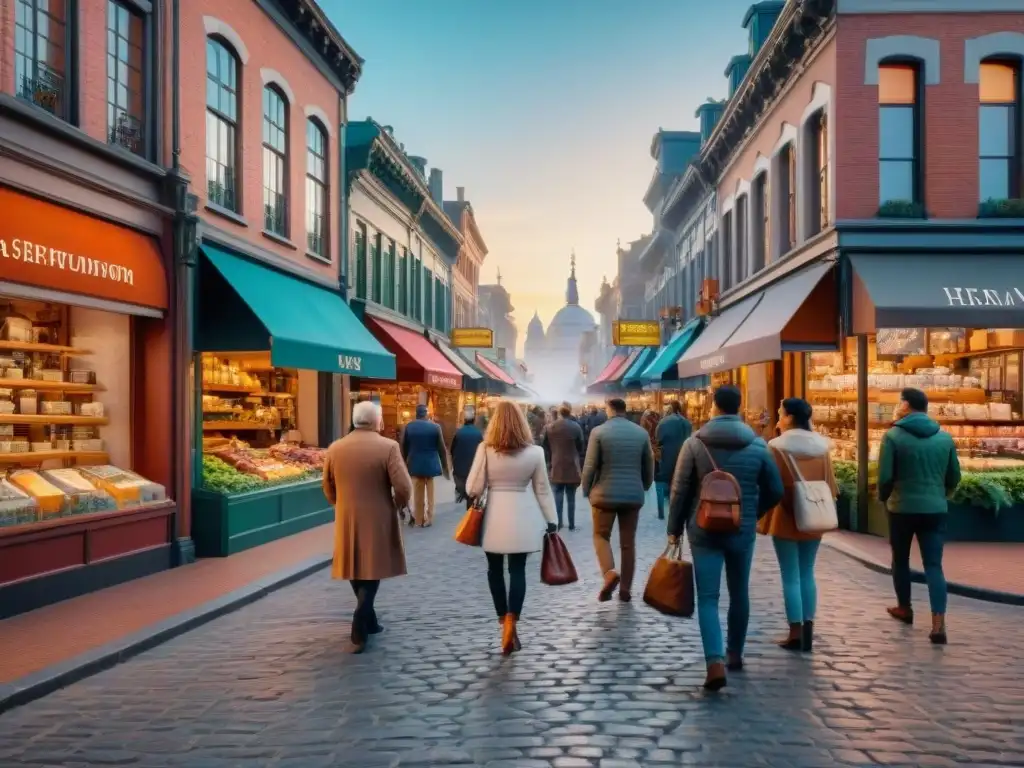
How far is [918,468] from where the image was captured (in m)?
7.44

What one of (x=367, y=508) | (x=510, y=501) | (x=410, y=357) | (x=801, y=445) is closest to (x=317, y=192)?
(x=410, y=357)

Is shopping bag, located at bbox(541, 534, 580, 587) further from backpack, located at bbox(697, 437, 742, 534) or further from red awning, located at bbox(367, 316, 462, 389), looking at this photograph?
red awning, located at bbox(367, 316, 462, 389)

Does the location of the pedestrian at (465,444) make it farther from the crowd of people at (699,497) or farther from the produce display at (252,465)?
the crowd of people at (699,497)

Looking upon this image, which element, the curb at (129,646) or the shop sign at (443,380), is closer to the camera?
the curb at (129,646)

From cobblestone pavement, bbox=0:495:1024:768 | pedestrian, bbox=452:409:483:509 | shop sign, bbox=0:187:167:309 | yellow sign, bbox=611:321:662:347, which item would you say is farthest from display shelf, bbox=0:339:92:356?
yellow sign, bbox=611:321:662:347

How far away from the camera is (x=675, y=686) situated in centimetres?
604

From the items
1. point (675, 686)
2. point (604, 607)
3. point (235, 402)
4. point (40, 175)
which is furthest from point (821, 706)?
point (235, 402)

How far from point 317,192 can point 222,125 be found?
4.54 metres

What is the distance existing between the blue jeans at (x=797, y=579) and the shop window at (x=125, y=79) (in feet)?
27.6

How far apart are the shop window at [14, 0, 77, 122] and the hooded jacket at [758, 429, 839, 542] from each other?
7.63 m

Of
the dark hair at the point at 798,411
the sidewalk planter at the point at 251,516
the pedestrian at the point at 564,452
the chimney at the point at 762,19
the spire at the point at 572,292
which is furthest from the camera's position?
the spire at the point at 572,292

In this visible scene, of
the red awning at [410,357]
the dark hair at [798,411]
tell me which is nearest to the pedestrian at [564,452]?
the dark hair at [798,411]

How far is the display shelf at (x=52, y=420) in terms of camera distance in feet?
32.9

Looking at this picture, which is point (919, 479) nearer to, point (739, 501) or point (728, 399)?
point (728, 399)
